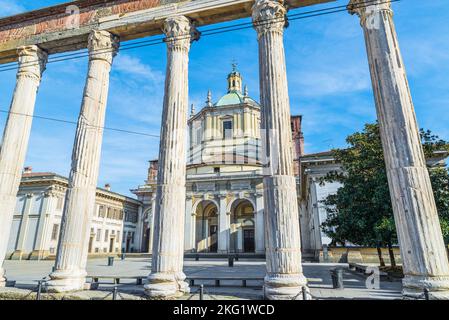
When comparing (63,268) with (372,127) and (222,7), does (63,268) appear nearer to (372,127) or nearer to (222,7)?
(222,7)

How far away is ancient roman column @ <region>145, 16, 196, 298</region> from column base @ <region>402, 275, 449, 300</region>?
209 inches

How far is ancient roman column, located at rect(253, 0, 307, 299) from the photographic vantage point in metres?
6.91

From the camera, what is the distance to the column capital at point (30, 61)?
11602 mm

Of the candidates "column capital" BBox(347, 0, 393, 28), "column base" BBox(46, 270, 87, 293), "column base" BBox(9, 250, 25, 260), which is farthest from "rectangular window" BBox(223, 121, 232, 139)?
"column base" BBox(46, 270, 87, 293)

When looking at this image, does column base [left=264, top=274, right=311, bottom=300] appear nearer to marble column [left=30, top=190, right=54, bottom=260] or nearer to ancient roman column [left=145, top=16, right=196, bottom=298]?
ancient roman column [left=145, top=16, right=196, bottom=298]

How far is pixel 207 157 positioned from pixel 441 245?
34068 mm

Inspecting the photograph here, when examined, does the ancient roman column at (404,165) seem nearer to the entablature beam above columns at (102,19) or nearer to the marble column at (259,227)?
the entablature beam above columns at (102,19)

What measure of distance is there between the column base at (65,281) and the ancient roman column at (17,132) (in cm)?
277

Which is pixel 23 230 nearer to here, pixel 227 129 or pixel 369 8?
pixel 227 129

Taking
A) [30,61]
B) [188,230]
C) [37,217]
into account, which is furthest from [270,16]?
[37,217]

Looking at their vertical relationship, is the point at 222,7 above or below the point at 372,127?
above

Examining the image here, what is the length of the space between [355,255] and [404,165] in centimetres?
1624
